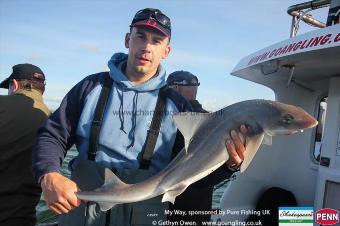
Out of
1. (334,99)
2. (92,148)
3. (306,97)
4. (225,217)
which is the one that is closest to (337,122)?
(334,99)

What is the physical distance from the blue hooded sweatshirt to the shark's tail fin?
0.92ft

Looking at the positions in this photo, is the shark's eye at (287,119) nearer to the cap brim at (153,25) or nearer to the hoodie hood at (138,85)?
the hoodie hood at (138,85)

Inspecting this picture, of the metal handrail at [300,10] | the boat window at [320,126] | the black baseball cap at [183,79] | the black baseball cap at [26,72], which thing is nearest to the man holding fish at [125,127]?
the black baseball cap at [26,72]

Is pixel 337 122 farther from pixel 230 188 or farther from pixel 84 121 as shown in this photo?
pixel 84 121

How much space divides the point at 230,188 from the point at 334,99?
225 cm

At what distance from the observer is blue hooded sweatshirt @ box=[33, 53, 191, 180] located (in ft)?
9.42

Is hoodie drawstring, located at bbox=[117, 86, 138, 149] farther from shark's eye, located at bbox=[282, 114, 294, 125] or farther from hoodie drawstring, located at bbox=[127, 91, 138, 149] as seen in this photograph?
shark's eye, located at bbox=[282, 114, 294, 125]

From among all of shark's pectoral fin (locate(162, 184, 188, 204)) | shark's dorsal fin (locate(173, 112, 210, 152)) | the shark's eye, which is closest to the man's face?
shark's dorsal fin (locate(173, 112, 210, 152))

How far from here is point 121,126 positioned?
2928mm

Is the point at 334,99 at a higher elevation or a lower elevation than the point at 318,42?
lower

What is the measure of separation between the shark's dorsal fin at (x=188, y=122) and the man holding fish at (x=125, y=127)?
12.9 inches

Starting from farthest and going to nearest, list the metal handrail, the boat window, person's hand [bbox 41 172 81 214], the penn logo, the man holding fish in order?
the boat window < the metal handrail < the penn logo < the man holding fish < person's hand [bbox 41 172 81 214]

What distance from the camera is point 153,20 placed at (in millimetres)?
3006

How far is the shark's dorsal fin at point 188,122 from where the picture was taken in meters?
2.59
